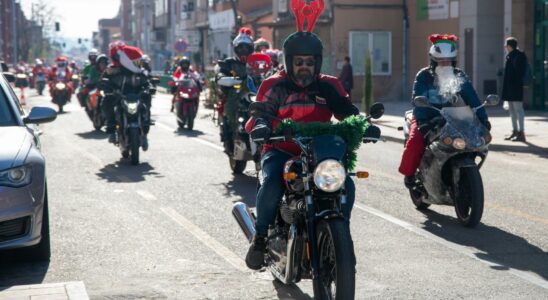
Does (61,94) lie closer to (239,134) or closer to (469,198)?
(239,134)

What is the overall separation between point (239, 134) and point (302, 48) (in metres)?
6.93

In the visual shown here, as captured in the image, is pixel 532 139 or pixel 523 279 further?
pixel 532 139

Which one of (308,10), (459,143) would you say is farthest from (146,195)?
(308,10)

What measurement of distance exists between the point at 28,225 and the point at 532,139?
528 inches

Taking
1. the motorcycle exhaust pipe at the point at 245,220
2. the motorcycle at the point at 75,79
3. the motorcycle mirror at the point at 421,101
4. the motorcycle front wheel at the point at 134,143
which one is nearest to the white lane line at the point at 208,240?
the motorcycle exhaust pipe at the point at 245,220

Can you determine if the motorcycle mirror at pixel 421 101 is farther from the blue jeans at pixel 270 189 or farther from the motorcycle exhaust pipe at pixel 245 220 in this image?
the blue jeans at pixel 270 189

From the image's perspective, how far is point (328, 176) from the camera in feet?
19.5

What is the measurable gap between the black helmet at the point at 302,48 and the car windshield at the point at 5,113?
113 inches

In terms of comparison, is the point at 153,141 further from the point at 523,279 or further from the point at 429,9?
the point at 429,9

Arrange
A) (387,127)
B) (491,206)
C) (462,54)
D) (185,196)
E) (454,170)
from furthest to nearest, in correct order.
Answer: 1. (462,54)
2. (387,127)
3. (185,196)
4. (491,206)
5. (454,170)

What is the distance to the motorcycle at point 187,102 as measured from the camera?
23578mm

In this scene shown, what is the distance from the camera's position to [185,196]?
12.1m

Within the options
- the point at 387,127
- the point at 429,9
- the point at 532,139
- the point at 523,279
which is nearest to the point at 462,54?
the point at 429,9

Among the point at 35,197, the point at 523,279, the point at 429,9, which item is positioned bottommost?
the point at 523,279
